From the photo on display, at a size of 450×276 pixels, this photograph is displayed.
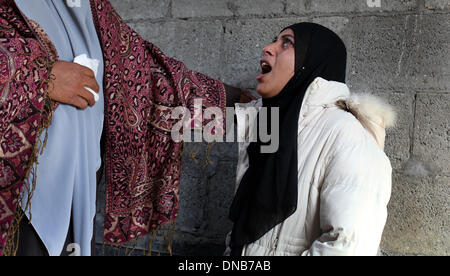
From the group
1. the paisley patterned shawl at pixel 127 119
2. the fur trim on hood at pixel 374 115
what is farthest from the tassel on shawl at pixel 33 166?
the fur trim on hood at pixel 374 115

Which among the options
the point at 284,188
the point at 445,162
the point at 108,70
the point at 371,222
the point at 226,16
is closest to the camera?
the point at 371,222

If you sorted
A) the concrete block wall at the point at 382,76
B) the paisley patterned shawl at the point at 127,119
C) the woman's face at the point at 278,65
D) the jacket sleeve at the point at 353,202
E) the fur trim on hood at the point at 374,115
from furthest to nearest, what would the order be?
the concrete block wall at the point at 382,76 < the woman's face at the point at 278,65 < the fur trim on hood at the point at 374,115 < the paisley patterned shawl at the point at 127,119 < the jacket sleeve at the point at 353,202

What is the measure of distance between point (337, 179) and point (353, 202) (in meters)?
0.10

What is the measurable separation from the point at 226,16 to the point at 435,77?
3.81ft

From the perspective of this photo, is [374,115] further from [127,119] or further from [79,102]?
[79,102]

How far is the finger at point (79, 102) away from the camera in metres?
1.65


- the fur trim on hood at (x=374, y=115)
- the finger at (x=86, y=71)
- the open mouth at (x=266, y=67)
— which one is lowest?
the fur trim on hood at (x=374, y=115)

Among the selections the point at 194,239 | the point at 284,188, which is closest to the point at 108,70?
the point at 284,188

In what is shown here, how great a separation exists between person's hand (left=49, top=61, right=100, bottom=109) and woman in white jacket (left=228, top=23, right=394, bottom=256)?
712 millimetres

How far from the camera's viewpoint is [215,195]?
2.61 metres

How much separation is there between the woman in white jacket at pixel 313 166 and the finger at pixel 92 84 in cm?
68

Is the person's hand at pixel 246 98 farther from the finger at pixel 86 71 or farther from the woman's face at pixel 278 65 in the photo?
the finger at pixel 86 71

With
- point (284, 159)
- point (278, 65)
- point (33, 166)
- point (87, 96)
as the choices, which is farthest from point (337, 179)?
point (33, 166)
